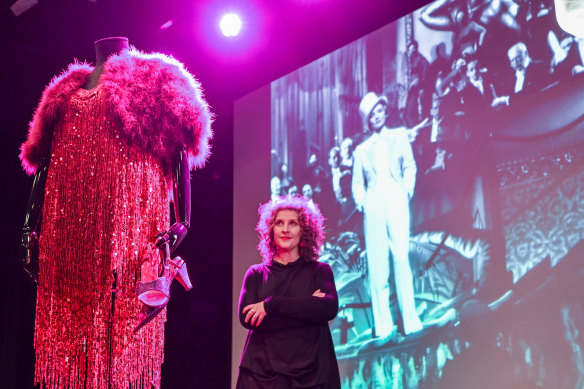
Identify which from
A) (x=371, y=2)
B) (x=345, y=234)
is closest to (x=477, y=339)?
(x=345, y=234)

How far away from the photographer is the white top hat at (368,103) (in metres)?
4.01

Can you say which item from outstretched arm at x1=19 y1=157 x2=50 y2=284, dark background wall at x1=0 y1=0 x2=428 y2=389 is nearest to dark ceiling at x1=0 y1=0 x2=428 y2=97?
dark background wall at x1=0 y1=0 x2=428 y2=389

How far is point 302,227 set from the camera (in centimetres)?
294

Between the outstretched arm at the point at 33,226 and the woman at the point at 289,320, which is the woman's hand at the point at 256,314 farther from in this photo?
the outstretched arm at the point at 33,226

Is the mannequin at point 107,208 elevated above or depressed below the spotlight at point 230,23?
below

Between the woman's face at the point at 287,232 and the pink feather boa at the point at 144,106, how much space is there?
0.62 m

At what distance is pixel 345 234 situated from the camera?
4.08 metres

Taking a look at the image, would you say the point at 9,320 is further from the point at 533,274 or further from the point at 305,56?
the point at 533,274

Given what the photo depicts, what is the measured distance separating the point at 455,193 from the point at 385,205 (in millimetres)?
522

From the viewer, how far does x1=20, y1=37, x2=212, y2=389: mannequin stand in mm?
2166

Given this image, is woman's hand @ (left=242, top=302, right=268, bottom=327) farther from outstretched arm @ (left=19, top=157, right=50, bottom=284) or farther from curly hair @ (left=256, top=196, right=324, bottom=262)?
outstretched arm @ (left=19, top=157, right=50, bottom=284)

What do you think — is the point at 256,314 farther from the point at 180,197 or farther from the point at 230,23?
the point at 230,23

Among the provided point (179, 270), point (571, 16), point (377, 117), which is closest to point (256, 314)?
point (179, 270)

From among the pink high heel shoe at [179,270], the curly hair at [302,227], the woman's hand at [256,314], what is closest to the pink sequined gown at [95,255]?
the pink high heel shoe at [179,270]
